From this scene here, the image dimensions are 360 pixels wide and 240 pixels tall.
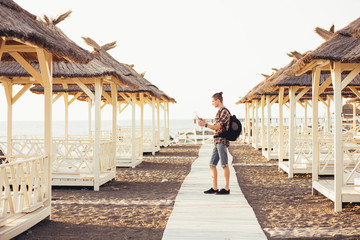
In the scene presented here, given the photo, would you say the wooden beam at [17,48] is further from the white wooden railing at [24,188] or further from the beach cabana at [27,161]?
the white wooden railing at [24,188]

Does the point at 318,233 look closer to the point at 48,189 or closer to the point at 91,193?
the point at 48,189

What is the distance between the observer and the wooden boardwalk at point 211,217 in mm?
4887

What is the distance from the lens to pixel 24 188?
5.08m

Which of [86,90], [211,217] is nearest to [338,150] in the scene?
[211,217]

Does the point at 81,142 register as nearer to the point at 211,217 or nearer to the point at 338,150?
the point at 211,217

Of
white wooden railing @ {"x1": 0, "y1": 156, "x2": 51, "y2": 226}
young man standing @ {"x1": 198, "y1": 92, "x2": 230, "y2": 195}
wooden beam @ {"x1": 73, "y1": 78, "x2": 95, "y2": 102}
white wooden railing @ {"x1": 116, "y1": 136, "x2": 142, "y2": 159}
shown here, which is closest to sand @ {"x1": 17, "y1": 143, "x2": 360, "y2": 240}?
white wooden railing @ {"x1": 0, "y1": 156, "x2": 51, "y2": 226}

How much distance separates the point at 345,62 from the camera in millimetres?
5938

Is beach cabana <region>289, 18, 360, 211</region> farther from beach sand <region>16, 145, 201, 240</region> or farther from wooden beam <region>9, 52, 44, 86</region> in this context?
wooden beam <region>9, 52, 44, 86</region>

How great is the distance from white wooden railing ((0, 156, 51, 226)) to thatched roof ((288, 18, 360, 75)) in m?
4.00

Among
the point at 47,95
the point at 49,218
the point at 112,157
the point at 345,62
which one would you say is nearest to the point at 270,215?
the point at 345,62

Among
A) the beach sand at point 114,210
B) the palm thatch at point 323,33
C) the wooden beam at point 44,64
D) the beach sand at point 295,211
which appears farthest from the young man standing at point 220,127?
the palm thatch at point 323,33

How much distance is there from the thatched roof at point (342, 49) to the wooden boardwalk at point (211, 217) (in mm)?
2352

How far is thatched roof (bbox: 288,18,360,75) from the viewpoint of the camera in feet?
19.3

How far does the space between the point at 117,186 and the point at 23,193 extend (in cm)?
403
